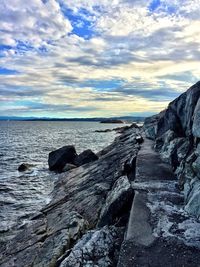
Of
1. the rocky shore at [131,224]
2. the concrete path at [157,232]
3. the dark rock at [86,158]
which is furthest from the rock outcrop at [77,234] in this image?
the dark rock at [86,158]

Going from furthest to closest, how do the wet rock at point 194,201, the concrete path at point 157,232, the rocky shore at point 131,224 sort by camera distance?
the wet rock at point 194,201
the rocky shore at point 131,224
the concrete path at point 157,232

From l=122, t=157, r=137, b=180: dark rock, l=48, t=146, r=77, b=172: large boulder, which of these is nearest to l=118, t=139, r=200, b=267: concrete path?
l=122, t=157, r=137, b=180: dark rock

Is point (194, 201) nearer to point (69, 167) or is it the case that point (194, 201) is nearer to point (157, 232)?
point (157, 232)

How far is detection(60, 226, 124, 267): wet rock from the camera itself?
276 inches

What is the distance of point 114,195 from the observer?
423 inches

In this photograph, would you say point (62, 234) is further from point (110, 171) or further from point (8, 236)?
point (110, 171)

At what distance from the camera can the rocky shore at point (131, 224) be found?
275 inches

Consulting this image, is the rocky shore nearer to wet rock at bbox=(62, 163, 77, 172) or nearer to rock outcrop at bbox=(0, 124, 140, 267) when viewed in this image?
rock outcrop at bbox=(0, 124, 140, 267)

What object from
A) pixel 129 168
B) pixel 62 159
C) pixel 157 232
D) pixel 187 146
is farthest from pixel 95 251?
pixel 62 159

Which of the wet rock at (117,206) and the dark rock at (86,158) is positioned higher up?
the wet rock at (117,206)

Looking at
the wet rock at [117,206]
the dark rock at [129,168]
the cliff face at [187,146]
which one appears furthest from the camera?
the dark rock at [129,168]

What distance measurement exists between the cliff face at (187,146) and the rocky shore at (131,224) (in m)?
0.03

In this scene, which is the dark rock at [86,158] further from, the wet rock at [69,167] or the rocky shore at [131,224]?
the rocky shore at [131,224]

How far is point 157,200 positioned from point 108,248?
2.82m
